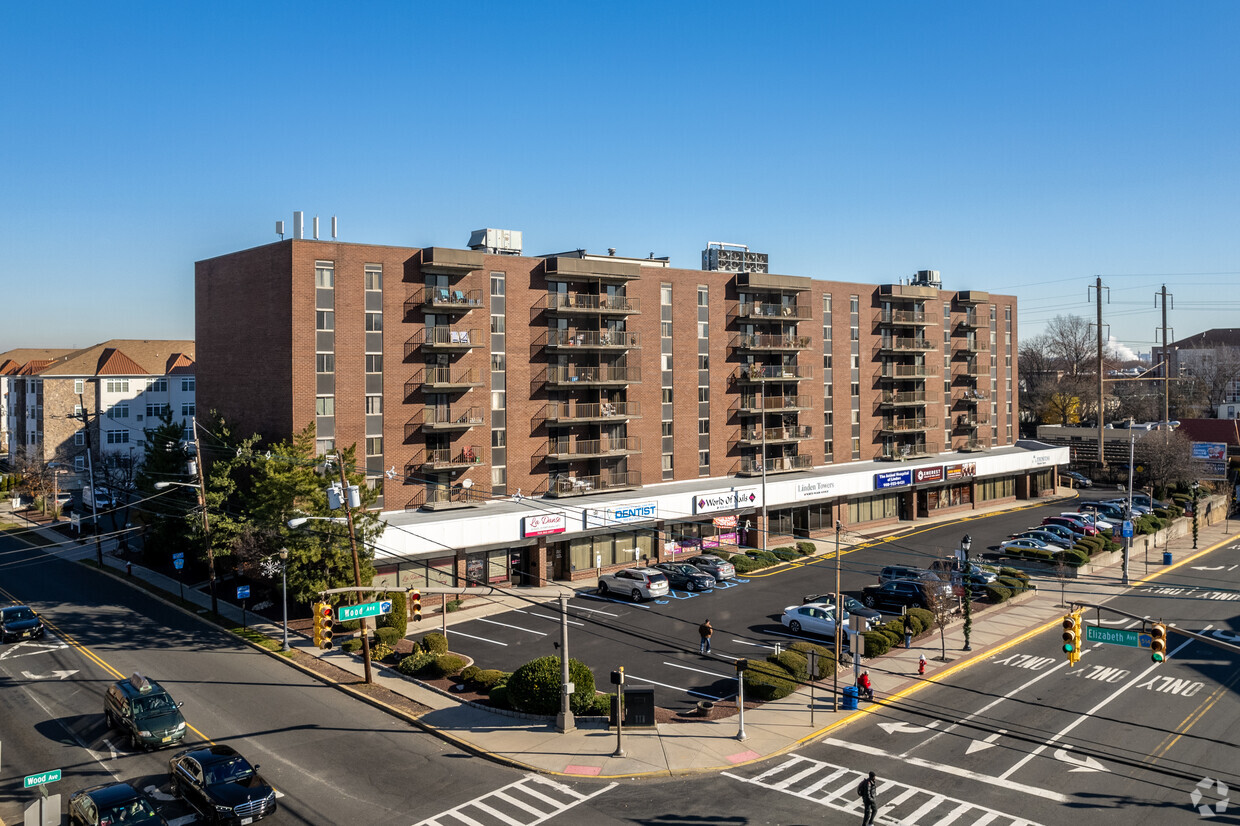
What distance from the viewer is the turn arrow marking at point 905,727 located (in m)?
28.6

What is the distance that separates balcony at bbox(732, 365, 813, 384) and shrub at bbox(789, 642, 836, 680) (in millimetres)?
28227

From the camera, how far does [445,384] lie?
48.5m

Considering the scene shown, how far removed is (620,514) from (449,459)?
34.6 feet

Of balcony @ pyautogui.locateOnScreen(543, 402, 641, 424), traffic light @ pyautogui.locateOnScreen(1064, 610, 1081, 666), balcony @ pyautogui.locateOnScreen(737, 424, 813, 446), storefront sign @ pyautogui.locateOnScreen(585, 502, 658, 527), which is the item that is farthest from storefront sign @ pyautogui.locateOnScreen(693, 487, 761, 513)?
traffic light @ pyautogui.locateOnScreen(1064, 610, 1081, 666)

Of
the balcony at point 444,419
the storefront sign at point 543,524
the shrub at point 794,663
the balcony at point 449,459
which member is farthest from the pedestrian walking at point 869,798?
the balcony at point 444,419

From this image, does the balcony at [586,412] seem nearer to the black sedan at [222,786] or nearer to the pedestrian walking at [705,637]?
the pedestrian walking at [705,637]

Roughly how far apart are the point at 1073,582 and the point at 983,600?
30.0 feet

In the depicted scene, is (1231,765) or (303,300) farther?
(303,300)

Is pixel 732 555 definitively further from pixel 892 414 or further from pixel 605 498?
pixel 892 414

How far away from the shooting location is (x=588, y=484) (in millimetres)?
54875

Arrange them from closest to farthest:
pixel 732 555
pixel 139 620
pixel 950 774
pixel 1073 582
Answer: pixel 950 774, pixel 139 620, pixel 1073 582, pixel 732 555

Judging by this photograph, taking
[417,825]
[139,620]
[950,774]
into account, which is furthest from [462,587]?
[950,774]

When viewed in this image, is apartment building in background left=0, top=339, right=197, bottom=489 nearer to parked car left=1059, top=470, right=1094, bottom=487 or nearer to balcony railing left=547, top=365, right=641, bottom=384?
balcony railing left=547, top=365, right=641, bottom=384

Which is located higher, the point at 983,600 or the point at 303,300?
the point at 303,300
